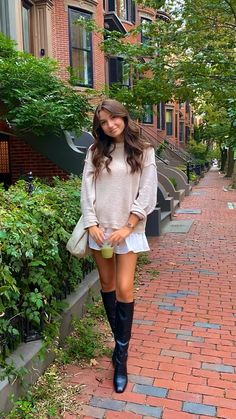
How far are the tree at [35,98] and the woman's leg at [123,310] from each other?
11.8ft

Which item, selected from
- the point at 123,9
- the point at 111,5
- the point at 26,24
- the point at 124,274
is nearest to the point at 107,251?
the point at 124,274

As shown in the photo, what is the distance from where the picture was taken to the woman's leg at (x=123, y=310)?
275 centimetres

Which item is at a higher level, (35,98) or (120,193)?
(35,98)

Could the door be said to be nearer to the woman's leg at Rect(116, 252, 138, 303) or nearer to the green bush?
the green bush

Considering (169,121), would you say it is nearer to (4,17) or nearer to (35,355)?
(4,17)

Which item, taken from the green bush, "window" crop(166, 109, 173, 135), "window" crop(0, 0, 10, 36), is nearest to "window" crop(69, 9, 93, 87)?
"window" crop(0, 0, 10, 36)

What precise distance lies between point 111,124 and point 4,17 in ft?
24.6

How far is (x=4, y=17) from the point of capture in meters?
8.77

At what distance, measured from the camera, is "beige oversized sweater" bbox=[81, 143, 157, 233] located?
268 centimetres

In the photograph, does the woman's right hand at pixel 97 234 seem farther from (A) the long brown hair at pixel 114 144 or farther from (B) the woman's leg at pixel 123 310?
(A) the long brown hair at pixel 114 144

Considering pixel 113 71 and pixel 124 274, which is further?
pixel 113 71

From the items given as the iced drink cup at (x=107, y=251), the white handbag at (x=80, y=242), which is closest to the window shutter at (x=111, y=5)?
the white handbag at (x=80, y=242)

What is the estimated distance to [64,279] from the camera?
364 cm

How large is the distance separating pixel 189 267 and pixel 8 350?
3.78 metres
